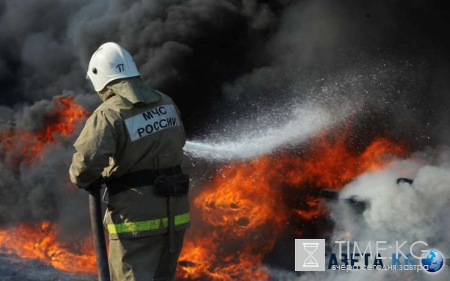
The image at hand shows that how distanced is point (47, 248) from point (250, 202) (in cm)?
233

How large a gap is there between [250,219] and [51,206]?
87.9 inches

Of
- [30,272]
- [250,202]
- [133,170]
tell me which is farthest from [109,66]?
[30,272]

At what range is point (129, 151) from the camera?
11.5ft

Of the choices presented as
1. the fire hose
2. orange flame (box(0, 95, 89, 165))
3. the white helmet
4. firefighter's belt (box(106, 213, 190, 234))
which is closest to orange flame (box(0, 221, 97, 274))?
orange flame (box(0, 95, 89, 165))

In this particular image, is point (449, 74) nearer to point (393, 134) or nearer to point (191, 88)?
point (393, 134)

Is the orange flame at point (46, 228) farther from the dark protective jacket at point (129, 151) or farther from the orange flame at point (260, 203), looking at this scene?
the dark protective jacket at point (129, 151)

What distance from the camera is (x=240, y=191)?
6.49 m

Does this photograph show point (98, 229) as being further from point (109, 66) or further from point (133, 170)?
point (109, 66)

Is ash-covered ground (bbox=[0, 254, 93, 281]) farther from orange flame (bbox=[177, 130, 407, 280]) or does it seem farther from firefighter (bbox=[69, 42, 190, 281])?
firefighter (bbox=[69, 42, 190, 281])

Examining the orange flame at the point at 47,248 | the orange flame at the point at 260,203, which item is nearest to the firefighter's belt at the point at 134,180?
the orange flame at the point at 260,203

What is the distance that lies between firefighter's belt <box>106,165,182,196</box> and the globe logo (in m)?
3.46

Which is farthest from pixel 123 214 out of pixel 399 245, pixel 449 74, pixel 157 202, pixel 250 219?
pixel 449 74

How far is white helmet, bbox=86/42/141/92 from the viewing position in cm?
361

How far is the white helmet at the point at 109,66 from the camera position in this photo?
3607mm
